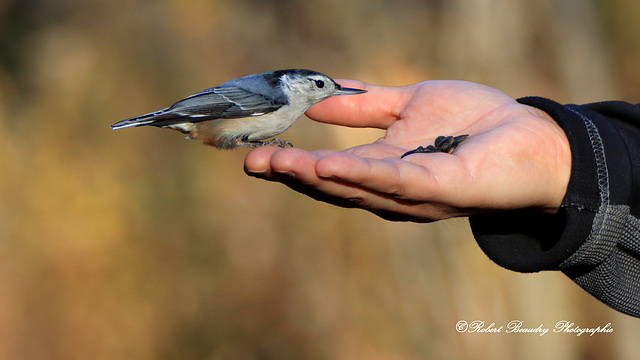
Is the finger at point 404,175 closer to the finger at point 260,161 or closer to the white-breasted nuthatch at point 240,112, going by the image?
the finger at point 260,161

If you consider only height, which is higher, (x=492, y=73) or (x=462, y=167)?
(x=492, y=73)

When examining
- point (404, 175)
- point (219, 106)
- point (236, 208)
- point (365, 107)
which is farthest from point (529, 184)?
point (236, 208)

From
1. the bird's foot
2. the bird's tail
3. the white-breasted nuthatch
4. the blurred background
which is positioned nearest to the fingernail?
the bird's foot

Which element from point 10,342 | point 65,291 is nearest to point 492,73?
point 65,291

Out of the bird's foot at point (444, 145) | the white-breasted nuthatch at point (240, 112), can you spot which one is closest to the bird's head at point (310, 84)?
the white-breasted nuthatch at point (240, 112)

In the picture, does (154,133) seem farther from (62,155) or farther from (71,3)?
(71,3)

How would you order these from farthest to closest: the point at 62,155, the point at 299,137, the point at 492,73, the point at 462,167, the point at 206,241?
the point at 492,73
the point at 299,137
the point at 206,241
the point at 62,155
the point at 462,167

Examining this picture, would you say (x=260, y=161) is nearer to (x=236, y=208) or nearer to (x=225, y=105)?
(x=225, y=105)

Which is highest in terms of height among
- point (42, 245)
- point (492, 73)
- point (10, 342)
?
point (492, 73)

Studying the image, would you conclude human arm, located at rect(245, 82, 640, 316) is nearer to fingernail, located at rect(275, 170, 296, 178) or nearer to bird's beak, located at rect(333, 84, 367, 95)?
fingernail, located at rect(275, 170, 296, 178)
